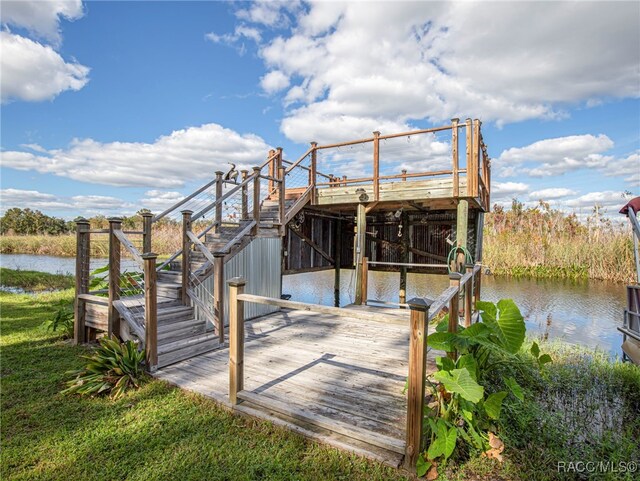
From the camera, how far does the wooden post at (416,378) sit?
2086 millimetres

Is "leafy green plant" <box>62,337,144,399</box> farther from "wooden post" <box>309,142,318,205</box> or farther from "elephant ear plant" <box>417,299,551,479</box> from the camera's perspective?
"wooden post" <box>309,142,318,205</box>

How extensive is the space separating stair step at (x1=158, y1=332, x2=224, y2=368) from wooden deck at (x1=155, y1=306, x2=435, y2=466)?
0.11 m

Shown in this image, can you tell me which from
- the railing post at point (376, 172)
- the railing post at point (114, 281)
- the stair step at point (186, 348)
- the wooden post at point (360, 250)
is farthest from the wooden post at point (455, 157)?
the railing post at point (114, 281)

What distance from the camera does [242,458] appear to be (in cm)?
228

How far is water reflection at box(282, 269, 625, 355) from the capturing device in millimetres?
7226

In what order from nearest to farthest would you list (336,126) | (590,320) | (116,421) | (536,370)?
(116,421) → (536,370) → (590,320) → (336,126)

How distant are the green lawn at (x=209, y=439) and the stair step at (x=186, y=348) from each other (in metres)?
0.50

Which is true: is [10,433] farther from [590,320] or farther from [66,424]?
[590,320]

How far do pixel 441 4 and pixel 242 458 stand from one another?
762 centimetres

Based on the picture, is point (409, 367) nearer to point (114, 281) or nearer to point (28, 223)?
point (114, 281)

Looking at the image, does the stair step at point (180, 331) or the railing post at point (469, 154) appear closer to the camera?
the stair step at point (180, 331)

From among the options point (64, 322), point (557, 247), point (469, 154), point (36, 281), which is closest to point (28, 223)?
point (36, 281)

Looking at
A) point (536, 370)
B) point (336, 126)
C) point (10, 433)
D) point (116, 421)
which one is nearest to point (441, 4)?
point (536, 370)

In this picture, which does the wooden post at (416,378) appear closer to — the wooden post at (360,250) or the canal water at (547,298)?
the wooden post at (360,250)
